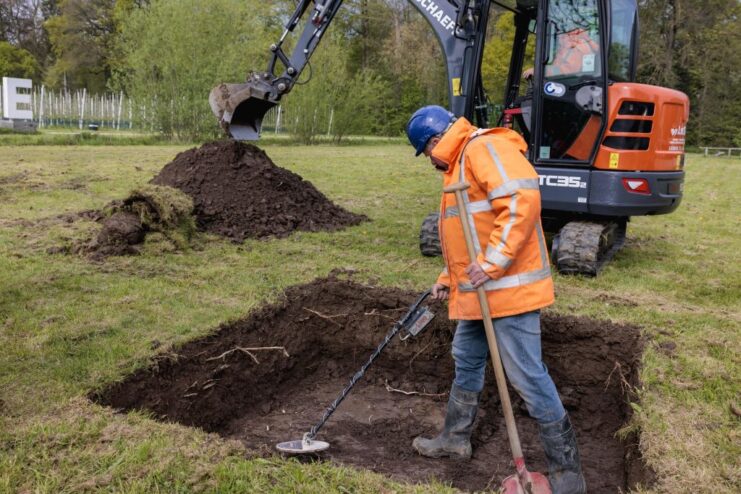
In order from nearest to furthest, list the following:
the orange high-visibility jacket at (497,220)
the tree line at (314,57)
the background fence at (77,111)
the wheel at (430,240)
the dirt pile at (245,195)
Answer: the orange high-visibility jacket at (497,220) < the wheel at (430,240) < the dirt pile at (245,195) < the tree line at (314,57) < the background fence at (77,111)

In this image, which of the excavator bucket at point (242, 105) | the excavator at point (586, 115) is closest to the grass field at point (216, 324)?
the excavator at point (586, 115)

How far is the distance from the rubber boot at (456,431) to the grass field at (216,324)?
33.9 inches

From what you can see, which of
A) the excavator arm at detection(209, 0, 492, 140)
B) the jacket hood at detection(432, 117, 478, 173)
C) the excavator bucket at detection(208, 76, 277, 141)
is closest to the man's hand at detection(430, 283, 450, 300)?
the jacket hood at detection(432, 117, 478, 173)

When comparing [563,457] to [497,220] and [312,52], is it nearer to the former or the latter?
[497,220]

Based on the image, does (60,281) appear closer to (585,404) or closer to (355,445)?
(355,445)

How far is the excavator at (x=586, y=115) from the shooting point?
6.67 m

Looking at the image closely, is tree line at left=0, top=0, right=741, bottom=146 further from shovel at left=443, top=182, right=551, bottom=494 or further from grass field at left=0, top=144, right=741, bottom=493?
shovel at left=443, top=182, right=551, bottom=494

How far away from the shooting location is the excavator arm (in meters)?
7.09

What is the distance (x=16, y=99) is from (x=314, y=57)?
12693 millimetres

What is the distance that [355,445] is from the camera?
13.9 ft

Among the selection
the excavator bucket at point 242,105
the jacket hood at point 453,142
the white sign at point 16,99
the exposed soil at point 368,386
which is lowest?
the exposed soil at point 368,386

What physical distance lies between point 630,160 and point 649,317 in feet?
6.43

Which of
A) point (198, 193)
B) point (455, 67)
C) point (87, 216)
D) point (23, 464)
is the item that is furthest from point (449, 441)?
point (87, 216)

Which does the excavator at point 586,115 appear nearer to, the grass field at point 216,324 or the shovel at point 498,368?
the grass field at point 216,324
